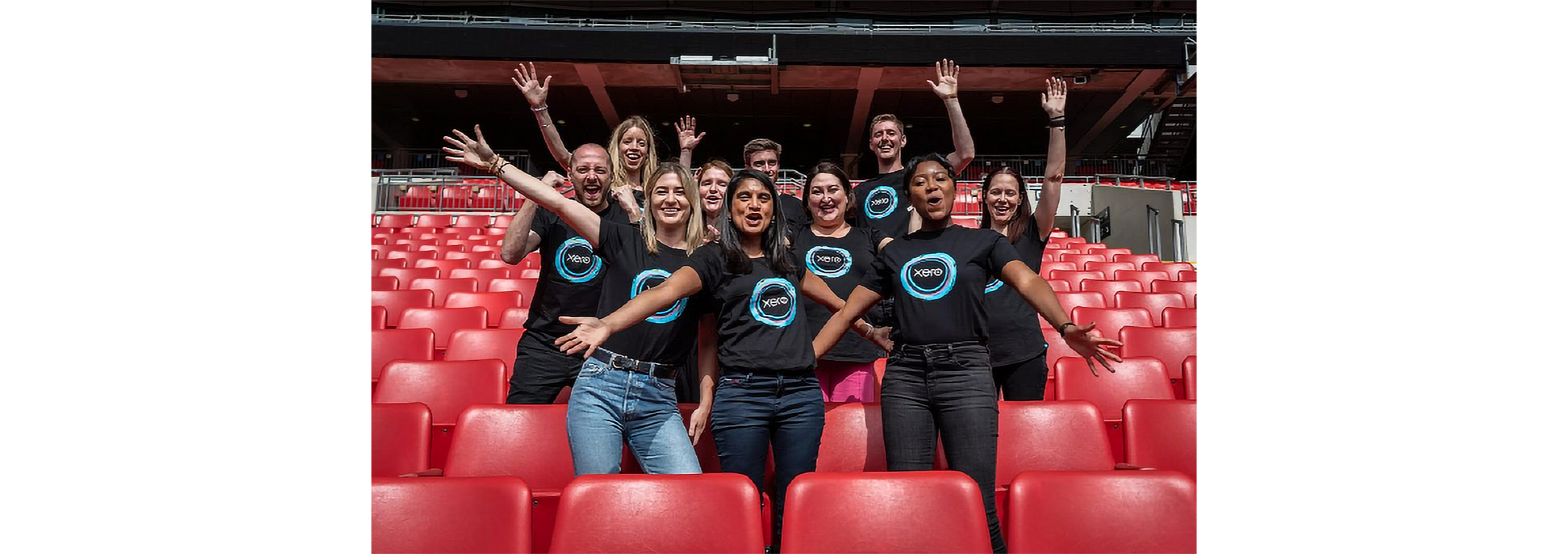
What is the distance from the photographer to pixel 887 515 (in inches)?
68.8

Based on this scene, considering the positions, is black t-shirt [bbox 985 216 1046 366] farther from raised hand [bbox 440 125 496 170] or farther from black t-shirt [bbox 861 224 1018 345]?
raised hand [bbox 440 125 496 170]

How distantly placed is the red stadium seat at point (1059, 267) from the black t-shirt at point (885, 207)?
378cm

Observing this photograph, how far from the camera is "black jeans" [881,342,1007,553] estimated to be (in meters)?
2.11

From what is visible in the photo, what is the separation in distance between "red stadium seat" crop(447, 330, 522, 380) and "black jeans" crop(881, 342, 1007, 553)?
2.22 m

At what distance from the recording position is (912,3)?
17250mm

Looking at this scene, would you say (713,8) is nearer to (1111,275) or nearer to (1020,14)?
(1020,14)

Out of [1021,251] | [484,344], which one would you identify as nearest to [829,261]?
[1021,251]

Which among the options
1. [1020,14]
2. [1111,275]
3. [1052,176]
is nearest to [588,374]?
[1052,176]

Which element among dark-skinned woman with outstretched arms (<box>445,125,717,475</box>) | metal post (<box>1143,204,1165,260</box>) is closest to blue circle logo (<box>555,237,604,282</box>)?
dark-skinned woman with outstretched arms (<box>445,125,717,475</box>)

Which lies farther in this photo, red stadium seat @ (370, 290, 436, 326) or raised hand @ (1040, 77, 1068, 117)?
red stadium seat @ (370, 290, 436, 326)

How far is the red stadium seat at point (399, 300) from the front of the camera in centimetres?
513

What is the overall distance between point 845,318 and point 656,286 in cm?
54

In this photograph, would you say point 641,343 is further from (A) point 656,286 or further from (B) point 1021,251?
(B) point 1021,251
